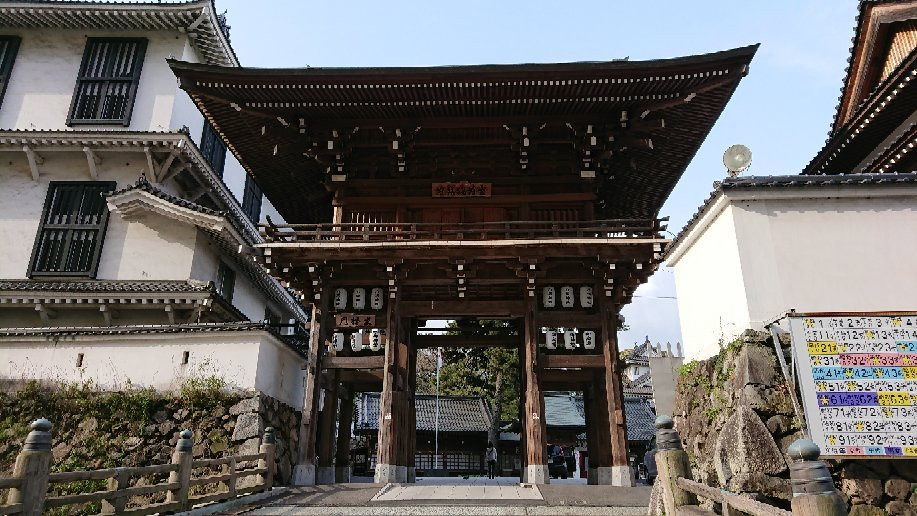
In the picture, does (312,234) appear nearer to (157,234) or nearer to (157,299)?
(157,299)

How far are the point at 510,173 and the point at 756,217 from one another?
6.86 m

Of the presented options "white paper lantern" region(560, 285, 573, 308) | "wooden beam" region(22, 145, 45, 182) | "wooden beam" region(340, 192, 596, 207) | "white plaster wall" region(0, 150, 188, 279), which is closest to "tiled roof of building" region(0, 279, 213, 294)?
"white plaster wall" region(0, 150, 188, 279)

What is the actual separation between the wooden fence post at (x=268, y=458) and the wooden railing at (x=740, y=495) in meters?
8.34

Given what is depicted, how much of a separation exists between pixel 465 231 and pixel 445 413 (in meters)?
17.4

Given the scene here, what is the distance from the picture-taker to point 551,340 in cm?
1414

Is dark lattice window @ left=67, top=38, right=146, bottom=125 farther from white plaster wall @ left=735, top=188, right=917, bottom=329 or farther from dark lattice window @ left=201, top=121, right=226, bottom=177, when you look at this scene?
white plaster wall @ left=735, top=188, right=917, bottom=329

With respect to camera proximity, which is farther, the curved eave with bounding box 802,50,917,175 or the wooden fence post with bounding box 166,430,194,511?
the curved eave with bounding box 802,50,917,175

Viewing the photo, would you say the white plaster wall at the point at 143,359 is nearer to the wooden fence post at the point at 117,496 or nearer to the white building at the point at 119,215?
the white building at the point at 119,215

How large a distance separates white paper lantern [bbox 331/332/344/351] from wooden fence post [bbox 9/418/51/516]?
7400mm

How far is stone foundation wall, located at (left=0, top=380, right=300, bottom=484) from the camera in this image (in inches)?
517

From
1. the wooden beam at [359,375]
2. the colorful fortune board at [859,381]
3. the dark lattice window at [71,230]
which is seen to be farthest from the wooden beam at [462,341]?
the dark lattice window at [71,230]

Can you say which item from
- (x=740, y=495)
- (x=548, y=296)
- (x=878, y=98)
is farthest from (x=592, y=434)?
(x=878, y=98)

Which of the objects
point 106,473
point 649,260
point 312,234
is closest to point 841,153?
point 649,260

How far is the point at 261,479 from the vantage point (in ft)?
39.6
